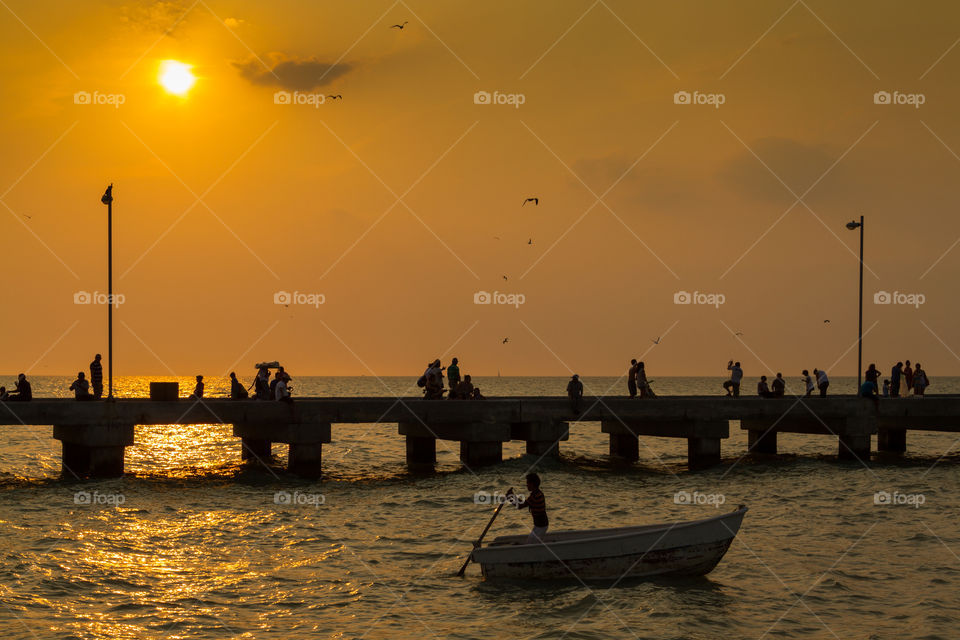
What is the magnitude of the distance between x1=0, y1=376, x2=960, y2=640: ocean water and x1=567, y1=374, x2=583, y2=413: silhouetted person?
8.96ft

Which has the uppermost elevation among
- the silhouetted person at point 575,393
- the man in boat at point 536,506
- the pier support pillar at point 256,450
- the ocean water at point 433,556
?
the silhouetted person at point 575,393

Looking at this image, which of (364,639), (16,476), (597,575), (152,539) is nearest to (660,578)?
(597,575)

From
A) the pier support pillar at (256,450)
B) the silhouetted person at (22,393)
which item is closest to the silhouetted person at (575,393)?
the pier support pillar at (256,450)

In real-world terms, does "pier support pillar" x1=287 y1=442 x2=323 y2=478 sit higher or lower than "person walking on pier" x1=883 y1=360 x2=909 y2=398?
lower

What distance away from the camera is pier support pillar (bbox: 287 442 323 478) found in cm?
3747

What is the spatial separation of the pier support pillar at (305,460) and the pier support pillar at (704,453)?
15821 millimetres

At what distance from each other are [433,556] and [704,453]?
2147 cm

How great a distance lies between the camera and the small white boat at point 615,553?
2072 cm

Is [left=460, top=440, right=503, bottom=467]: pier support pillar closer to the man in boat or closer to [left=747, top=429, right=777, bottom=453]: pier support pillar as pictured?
[left=747, top=429, right=777, bottom=453]: pier support pillar

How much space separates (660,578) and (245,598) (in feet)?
28.3

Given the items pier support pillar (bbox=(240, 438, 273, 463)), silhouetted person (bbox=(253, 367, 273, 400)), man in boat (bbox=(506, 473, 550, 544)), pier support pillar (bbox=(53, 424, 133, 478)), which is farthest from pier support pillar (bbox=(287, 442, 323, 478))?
man in boat (bbox=(506, 473, 550, 544))

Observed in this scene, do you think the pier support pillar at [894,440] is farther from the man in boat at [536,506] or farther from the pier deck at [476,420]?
the man in boat at [536,506]

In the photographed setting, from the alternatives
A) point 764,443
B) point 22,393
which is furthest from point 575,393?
point 22,393

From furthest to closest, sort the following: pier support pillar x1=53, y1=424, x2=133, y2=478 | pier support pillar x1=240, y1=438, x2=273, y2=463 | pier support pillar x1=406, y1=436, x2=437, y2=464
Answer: pier support pillar x1=240, y1=438, x2=273, y2=463
pier support pillar x1=406, y1=436, x2=437, y2=464
pier support pillar x1=53, y1=424, x2=133, y2=478
